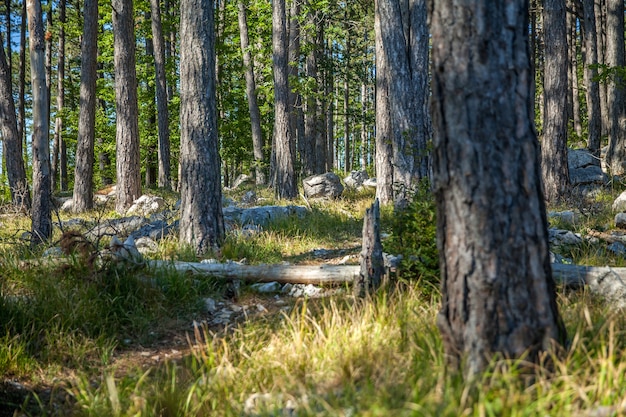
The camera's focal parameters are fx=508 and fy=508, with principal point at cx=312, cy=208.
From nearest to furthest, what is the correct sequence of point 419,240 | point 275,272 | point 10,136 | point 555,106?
1. point 419,240
2. point 275,272
3. point 555,106
4. point 10,136

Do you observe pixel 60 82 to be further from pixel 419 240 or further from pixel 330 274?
pixel 419 240

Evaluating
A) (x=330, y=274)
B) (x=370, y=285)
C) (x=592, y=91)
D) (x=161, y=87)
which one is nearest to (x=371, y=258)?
A: (x=370, y=285)

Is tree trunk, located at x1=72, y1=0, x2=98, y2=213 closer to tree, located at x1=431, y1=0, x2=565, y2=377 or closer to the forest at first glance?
the forest

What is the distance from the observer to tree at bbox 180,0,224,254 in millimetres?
6594

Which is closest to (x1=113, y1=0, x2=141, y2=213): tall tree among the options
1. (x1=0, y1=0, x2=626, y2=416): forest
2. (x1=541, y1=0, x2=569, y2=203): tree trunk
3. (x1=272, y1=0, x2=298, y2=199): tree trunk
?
(x1=0, y1=0, x2=626, y2=416): forest

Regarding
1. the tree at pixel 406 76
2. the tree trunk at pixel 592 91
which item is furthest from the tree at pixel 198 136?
the tree trunk at pixel 592 91

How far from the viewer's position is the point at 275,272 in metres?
5.18

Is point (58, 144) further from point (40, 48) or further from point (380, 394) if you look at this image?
point (380, 394)

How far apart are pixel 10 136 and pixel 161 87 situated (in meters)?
6.57

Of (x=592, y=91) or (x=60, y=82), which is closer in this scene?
(x=592, y=91)

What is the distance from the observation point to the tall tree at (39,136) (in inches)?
275

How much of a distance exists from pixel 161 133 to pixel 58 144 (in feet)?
23.2

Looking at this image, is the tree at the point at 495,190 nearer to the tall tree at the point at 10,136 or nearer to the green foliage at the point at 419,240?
the green foliage at the point at 419,240

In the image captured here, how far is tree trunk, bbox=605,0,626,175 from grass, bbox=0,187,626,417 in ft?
30.7
